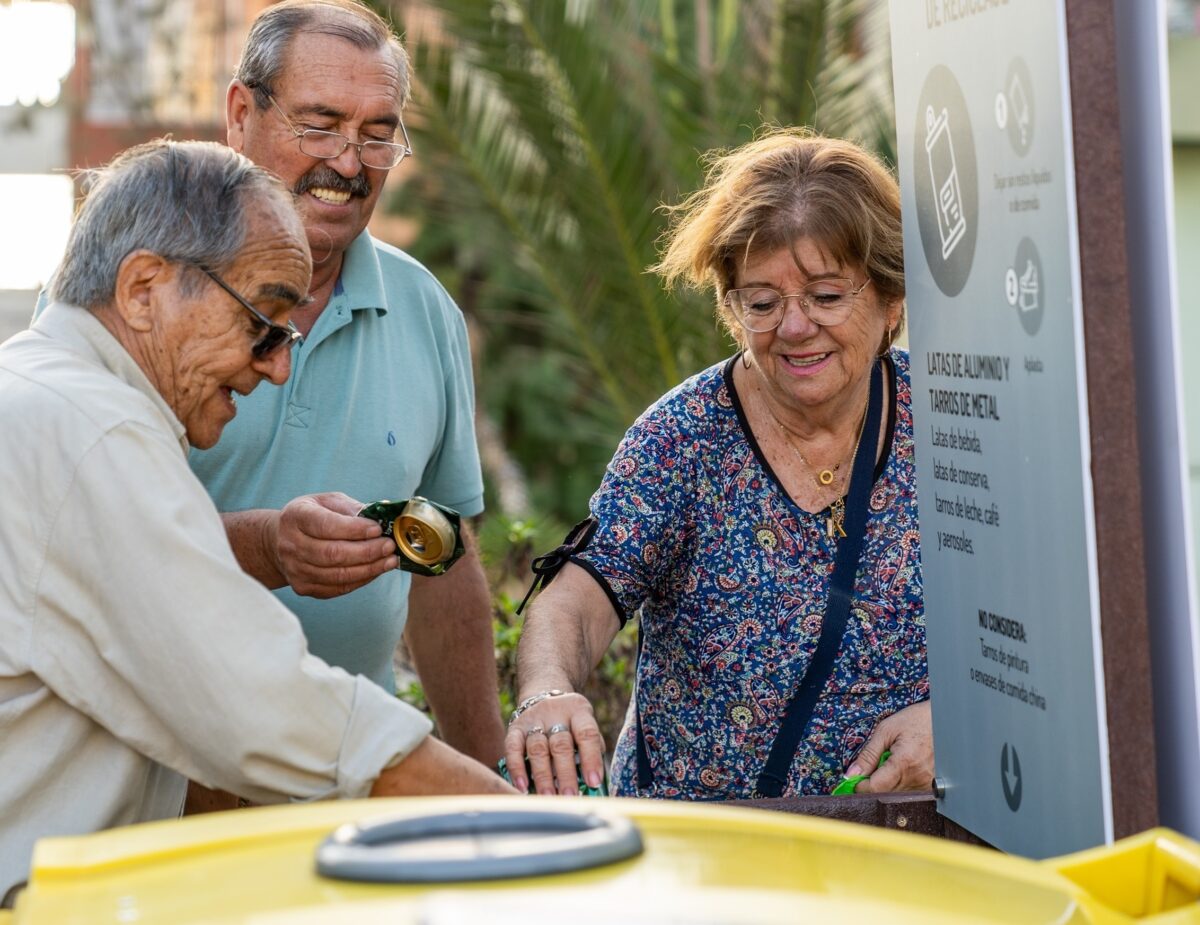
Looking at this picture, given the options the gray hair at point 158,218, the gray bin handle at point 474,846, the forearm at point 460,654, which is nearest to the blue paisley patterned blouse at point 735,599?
the forearm at point 460,654

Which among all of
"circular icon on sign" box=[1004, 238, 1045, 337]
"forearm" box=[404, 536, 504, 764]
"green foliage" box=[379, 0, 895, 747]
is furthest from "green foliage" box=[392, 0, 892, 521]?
"circular icon on sign" box=[1004, 238, 1045, 337]

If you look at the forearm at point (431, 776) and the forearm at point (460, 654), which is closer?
the forearm at point (431, 776)

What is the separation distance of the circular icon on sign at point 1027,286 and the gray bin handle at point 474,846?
2.47 feet

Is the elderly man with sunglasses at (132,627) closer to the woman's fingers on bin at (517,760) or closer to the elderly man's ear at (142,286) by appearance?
the elderly man's ear at (142,286)

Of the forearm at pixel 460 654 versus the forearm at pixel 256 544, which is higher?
the forearm at pixel 256 544

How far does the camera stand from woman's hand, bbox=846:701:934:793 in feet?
9.02

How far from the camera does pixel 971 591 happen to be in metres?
2.13

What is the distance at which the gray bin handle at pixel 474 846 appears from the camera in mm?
1363

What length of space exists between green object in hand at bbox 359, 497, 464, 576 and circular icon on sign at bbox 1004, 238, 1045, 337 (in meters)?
1.02

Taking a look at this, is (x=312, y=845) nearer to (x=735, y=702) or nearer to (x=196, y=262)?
(x=196, y=262)

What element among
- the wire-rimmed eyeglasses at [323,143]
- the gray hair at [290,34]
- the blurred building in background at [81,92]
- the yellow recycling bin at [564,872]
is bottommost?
the yellow recycling bin at [564,872]

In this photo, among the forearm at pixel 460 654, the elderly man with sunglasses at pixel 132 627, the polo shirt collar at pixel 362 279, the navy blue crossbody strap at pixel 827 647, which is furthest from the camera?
the forearm at pixel 460 654

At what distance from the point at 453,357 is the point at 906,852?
2.22m

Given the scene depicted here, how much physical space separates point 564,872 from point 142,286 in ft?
4.00
